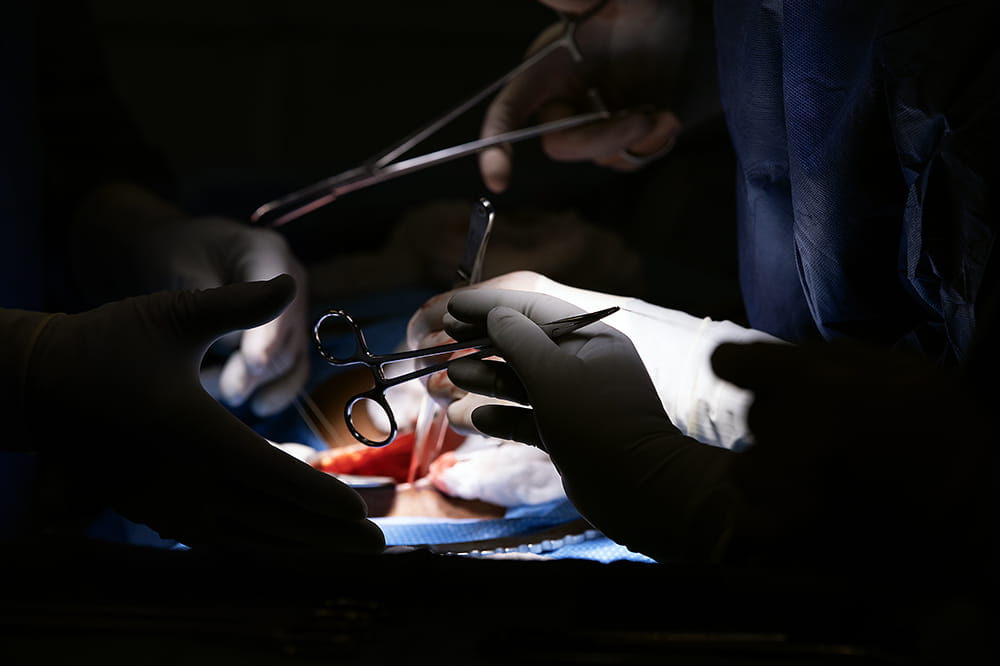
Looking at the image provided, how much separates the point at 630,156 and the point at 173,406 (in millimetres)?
1282

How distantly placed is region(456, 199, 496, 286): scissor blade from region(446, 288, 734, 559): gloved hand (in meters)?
0.15

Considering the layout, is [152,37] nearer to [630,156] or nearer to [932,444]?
[630,156]

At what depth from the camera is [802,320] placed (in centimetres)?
120

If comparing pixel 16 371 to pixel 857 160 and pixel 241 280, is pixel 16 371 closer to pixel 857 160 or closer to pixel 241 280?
pixel 241 280

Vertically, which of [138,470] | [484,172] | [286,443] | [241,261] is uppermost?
[484,172]

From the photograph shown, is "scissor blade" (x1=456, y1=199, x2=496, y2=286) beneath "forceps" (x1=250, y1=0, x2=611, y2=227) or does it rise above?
beneath

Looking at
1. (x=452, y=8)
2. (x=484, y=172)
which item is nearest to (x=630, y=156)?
(x=484, y=172)

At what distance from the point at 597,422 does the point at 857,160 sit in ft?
1.47

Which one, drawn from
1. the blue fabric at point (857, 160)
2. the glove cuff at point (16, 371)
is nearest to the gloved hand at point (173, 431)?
the glove cuff at point (16, 371)

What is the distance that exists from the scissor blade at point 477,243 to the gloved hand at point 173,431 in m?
0.34

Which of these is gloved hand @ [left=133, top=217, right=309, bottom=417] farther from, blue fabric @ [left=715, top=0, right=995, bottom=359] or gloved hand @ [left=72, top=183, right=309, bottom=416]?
blue fabric @ [left=715, top=0, right=995, bottom=359]

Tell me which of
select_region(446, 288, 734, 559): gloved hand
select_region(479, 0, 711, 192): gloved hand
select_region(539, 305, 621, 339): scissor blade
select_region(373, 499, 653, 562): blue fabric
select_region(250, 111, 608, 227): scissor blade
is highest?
select_region(479, 0, 711, 192): gloved hand

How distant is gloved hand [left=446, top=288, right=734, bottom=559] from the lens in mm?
765

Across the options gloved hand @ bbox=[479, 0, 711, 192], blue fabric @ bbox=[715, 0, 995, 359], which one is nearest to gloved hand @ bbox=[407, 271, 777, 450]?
blue fabric @ bbox=[715, 0, 995, 359]
